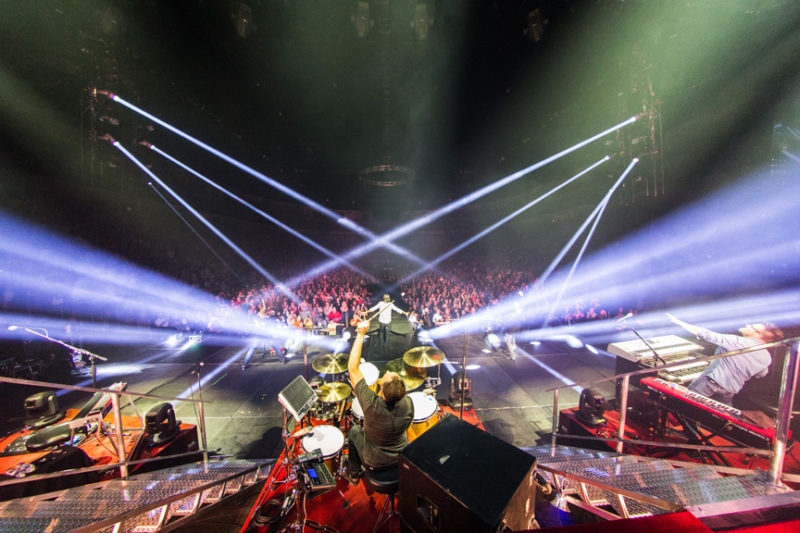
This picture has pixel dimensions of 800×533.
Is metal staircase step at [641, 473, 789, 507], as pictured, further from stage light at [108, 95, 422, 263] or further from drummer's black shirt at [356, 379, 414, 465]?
stage light at [108, 95, 422, 263]

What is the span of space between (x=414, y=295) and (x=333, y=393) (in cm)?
851

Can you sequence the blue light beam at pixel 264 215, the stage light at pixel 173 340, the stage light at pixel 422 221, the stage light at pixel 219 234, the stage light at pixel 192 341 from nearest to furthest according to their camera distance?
the stage light at pixel 192 341 → the stage light at pixel 173 340 → the stage light at pixel 219 234 → the blue light beam at pixel 264 215 → the stage light at pixel 422 221

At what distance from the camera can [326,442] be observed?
261 cm

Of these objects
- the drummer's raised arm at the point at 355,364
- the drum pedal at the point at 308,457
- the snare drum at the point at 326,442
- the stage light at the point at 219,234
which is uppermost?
the stage light at the point at 219,234

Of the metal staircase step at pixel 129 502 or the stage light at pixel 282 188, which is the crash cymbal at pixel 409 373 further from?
the stage light at pixel 282 188

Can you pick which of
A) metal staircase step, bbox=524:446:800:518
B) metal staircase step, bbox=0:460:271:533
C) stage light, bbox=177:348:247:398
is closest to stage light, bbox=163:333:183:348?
stage light, bbox=177:348:247:398

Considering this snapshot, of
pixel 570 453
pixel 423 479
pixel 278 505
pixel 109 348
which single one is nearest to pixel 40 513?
pixel 278 505

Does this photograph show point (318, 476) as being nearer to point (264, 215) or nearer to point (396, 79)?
point (396, 79)

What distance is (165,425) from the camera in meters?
3.44

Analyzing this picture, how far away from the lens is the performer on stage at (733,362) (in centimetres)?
279

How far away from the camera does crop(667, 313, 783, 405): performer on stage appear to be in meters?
2.79

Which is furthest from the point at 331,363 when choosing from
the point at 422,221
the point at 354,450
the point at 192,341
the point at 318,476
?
the point at 422,221

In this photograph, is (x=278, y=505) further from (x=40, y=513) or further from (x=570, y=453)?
(x=570, y=453)

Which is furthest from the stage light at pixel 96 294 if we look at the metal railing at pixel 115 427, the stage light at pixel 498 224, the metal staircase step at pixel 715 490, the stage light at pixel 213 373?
the stage light at pixel 498 224
